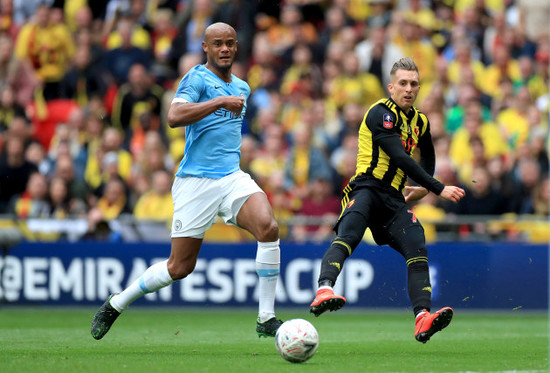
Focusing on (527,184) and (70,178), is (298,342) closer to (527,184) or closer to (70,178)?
(527,184)

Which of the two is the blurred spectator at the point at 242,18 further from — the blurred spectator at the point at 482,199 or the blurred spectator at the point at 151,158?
the blurred spectator at the point at 482,199

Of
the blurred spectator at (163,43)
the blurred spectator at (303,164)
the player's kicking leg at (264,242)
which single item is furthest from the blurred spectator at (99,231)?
the player's kicking leg at (264,242)

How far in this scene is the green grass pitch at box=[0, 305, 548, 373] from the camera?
25.4ft

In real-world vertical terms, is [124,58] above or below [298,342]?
above

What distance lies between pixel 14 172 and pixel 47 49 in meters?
3.05

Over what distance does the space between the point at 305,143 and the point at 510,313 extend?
3.76m

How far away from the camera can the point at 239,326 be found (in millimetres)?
11805

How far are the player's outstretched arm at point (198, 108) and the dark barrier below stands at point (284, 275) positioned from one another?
559 centimetres

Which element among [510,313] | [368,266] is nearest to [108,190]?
[368,266]

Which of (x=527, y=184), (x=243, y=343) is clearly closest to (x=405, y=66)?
(x=243, y=343)

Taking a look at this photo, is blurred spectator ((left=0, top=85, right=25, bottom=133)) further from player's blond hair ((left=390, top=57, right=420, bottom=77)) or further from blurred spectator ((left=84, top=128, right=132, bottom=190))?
player's blond hair ((left=390, top=57, right=420, bottom=77))

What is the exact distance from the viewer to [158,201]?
14.8 m

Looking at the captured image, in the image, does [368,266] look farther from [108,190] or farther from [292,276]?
[108,190]

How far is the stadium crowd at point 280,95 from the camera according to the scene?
48.5ft
